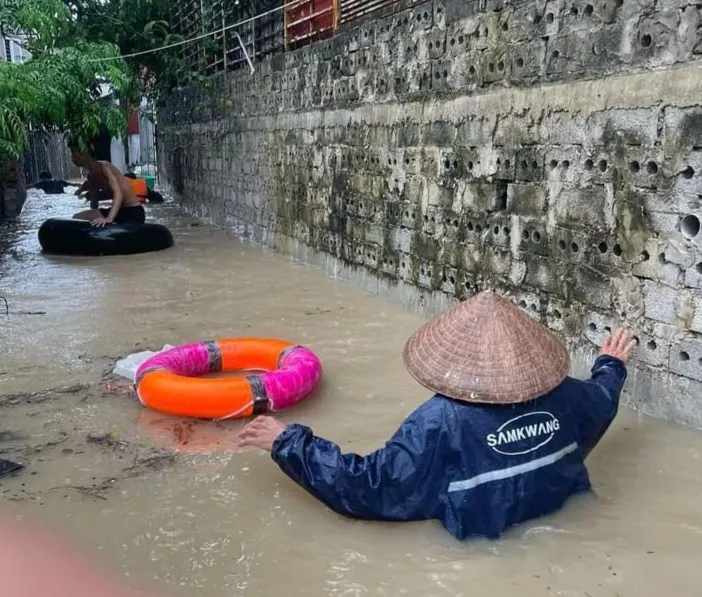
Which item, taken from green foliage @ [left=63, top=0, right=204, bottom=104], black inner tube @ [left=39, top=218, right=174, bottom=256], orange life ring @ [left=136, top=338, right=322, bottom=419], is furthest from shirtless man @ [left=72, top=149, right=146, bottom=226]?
orange life ring @ [left=136, top=338, right=322, bottom=419]

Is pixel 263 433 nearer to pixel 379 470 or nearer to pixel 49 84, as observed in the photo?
pixel 379 470

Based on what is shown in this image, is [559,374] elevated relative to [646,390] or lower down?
elevated

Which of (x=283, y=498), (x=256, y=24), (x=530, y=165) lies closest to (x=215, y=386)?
(x=283, y=498)

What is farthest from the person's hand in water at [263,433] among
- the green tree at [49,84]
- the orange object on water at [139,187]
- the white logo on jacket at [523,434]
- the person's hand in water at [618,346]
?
the orange object on water at [139,187]

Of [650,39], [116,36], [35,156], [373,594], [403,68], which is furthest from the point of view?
[35,156]

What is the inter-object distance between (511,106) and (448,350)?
2375 millimetres

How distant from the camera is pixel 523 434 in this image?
2.43 m

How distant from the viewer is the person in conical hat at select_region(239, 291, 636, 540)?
2.40m

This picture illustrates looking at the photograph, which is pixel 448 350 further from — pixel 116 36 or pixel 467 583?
pixel 116 36

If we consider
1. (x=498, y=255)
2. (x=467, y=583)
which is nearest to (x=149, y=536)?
Answer: (x=467, y=583)

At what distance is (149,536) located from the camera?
8.63 feet

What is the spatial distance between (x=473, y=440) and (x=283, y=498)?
955mm

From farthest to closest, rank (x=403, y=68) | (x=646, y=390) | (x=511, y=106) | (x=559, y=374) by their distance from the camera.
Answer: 1. (x=403, y=68)
2. (x=511, y=106)
3. (x=646, y=390)
4. (x=559, y=374)

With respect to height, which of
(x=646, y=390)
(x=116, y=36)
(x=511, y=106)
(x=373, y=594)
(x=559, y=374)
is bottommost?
(x=373, y=594)
